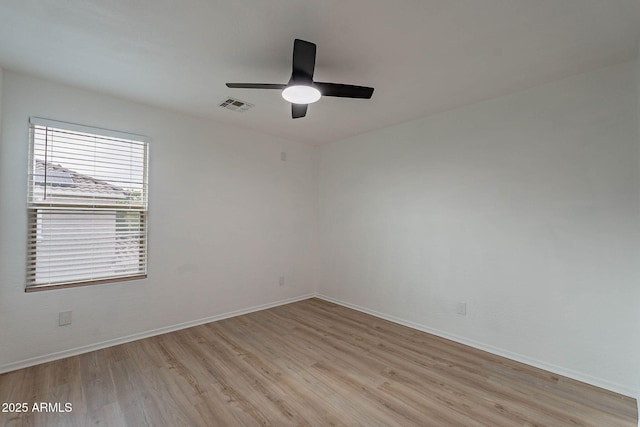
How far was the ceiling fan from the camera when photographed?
1.81 metres

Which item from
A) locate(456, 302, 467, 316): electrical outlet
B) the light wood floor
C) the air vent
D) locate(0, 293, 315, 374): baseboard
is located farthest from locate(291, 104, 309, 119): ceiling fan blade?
locate(0, 293, 315, 374): baseboard

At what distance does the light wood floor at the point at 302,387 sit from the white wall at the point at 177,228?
1.10 feet

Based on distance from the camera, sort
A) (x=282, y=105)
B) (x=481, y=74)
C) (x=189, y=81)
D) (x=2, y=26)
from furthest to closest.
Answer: (x=282, y=105), (x=189, y=81), (x=481, y=74), (x=2, y=26)

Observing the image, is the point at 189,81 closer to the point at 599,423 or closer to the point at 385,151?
the point at 385,151

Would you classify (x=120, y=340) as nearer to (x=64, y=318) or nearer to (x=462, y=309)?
(x=64, y=318)

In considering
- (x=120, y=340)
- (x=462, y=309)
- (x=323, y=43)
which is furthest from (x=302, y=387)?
(x=323, y=43)

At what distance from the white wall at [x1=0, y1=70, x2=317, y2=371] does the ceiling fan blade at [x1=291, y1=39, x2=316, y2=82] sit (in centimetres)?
219

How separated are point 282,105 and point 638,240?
3.33 metres

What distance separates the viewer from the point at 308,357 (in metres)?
2.82

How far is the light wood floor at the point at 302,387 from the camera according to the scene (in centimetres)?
198

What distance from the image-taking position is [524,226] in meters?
2.76

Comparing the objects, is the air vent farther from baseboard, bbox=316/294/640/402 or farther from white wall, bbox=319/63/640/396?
baseboard, bbox=316/294/640/402

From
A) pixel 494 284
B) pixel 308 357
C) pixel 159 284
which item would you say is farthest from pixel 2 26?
pixel 494 284

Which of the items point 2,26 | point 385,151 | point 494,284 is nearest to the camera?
point 2,26
